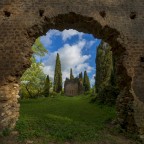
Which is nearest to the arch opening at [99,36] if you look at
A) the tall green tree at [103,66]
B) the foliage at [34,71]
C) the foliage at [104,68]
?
the foliage at [104,68]

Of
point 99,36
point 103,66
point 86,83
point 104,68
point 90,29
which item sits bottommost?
point 86,83

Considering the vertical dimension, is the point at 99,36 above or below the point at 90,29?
below

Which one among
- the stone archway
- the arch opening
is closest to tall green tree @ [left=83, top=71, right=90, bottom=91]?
the arch opening

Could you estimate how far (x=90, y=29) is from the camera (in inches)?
459

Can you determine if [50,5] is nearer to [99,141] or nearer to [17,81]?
[17,81]

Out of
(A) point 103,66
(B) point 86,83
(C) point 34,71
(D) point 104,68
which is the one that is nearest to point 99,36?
(C) point 34,71

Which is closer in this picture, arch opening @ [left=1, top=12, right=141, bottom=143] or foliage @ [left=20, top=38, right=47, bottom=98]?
arch opening @ [left=1, top=12, right=141, bottom=143]

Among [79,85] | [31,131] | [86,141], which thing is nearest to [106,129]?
[86,141]

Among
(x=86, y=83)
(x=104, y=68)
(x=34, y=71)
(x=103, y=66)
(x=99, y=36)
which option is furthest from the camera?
(x=86, y=83)

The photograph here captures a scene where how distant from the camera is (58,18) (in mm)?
10977

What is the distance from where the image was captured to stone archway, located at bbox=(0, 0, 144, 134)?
33.1 ft

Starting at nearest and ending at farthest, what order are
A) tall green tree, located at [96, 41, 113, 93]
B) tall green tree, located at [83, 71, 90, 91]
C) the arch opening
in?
1. the arch opening
2. tall green tree, located at [96, 41, 113, 93]
3. tall green tree, located at [83, 71, 90, 91]

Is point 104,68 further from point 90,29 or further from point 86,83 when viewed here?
point 86,83

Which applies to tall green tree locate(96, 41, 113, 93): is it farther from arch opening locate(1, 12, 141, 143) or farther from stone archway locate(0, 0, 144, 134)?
stone archway locate(0, 0, 144, 134)
